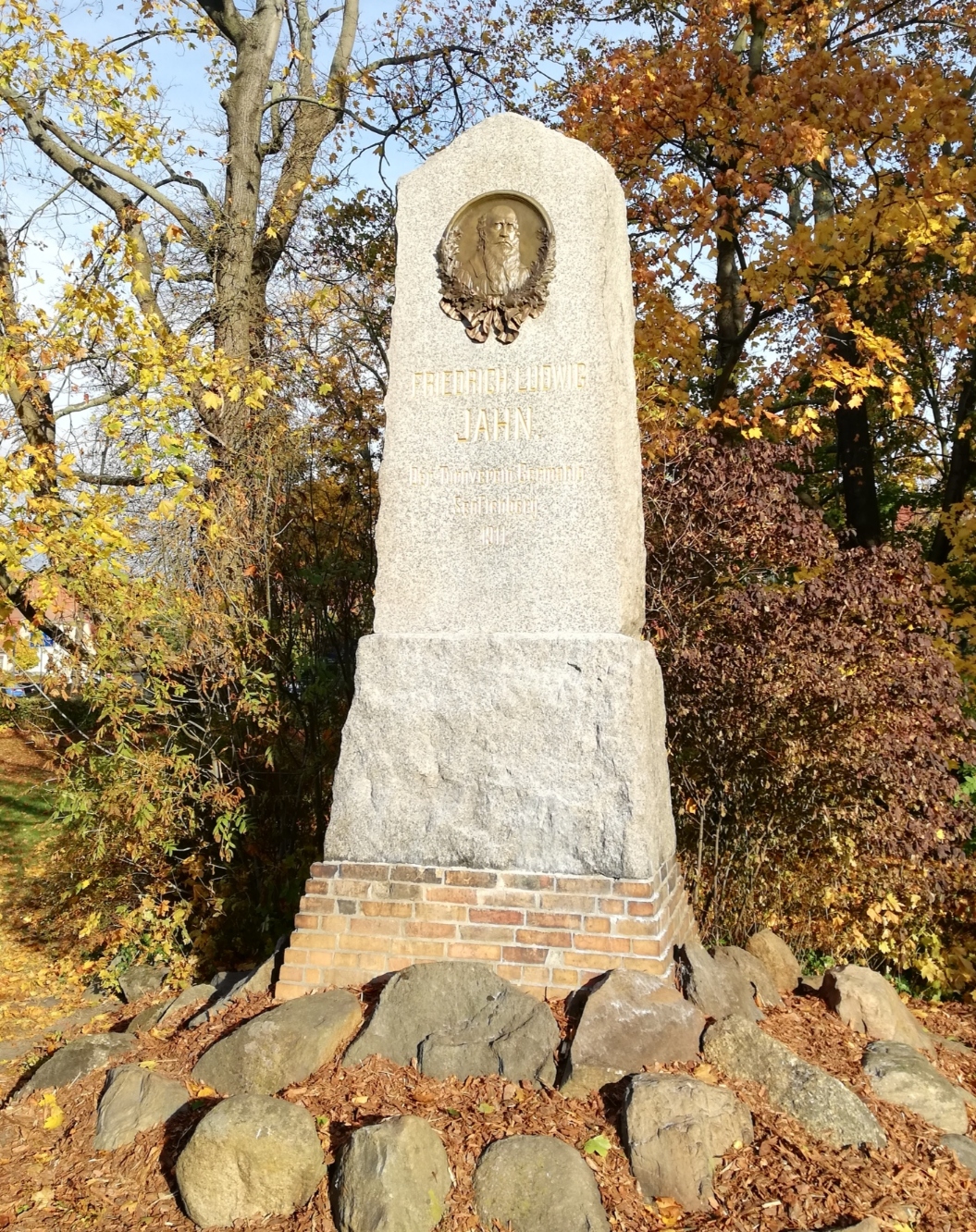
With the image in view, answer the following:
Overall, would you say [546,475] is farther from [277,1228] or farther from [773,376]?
[773,376]

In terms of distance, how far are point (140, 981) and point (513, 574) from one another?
372 centimetres

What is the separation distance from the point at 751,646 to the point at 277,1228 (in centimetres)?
359

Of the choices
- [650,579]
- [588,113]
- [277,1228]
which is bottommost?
[277,1228]

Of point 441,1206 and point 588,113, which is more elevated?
point 588,113

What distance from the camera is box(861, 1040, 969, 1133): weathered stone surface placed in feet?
12.5

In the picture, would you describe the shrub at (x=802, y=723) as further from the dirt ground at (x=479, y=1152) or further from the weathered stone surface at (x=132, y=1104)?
the weathered stone surface at (x=132, y=1104)

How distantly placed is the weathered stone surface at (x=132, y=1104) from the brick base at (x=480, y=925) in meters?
0.66

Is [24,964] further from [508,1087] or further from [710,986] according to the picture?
[710,986]

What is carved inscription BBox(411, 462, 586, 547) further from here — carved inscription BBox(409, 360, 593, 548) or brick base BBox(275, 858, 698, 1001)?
brick base BBox(275, 858, 698, 1001)

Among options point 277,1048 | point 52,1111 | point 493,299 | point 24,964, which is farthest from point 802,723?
point 24,964

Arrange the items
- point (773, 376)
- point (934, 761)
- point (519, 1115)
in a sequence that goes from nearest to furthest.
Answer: point (519, 1115) → point (934, 761) → point (773, 376)

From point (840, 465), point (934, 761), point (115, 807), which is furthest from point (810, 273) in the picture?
point (115, 807)

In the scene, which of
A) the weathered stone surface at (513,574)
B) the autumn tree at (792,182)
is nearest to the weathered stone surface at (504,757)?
the weathered stone surface at (513,574)

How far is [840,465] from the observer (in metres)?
11.8
